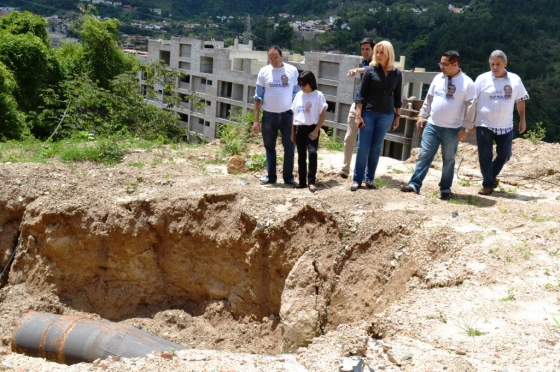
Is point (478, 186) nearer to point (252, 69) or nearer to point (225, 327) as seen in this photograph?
point (225, 327)

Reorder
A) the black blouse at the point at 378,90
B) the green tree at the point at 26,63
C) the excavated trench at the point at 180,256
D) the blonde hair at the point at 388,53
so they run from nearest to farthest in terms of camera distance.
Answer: the excavated trench at the point at 180,256
the blonde hair at the point at 388,53
the black blouse at the point at 378,90
the green tree at the point at 26,63

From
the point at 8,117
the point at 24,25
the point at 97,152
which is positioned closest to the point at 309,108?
the point at 97,152

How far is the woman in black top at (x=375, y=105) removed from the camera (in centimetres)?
778

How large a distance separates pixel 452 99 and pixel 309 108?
1.71 meters

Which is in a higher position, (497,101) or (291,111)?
(497,101)

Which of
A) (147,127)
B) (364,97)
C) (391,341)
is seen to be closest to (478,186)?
(364,97)

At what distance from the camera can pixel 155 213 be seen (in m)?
7.89

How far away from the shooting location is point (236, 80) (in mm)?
32719

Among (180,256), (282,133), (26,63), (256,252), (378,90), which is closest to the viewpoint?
(256,252)

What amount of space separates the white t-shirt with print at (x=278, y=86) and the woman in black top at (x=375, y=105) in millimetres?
916

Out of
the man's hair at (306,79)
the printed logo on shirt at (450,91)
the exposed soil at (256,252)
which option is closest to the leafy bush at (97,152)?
the exposed soil at (256,252)

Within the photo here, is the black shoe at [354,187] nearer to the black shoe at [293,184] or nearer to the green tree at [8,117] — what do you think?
the black shoe at [293,184]

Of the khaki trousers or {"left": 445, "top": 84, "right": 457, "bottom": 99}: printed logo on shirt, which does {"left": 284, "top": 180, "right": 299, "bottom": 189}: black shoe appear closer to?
the khaki trousers

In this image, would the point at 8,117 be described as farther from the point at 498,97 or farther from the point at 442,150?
the point at 498,97
